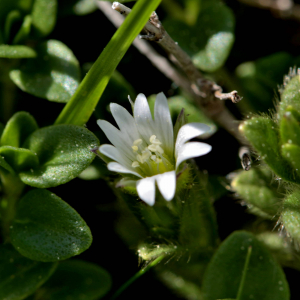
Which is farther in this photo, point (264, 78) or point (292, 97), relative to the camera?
point (264, 78)

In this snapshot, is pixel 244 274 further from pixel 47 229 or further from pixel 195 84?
pixel 195 84

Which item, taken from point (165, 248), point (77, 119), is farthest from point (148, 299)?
point (77, 119)

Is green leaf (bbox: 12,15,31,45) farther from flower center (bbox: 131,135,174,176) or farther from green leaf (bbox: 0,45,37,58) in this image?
flower center (bbox: 131,135,174,176)

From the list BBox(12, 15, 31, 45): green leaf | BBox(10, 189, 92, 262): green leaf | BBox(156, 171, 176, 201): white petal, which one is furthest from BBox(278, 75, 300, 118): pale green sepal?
BBox(12, 15, 31, 45): green leaf

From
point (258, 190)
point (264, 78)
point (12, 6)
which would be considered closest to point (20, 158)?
point (12, 6)

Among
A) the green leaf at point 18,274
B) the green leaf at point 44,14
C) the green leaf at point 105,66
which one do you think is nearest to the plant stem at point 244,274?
the green leaf at point 18,274
